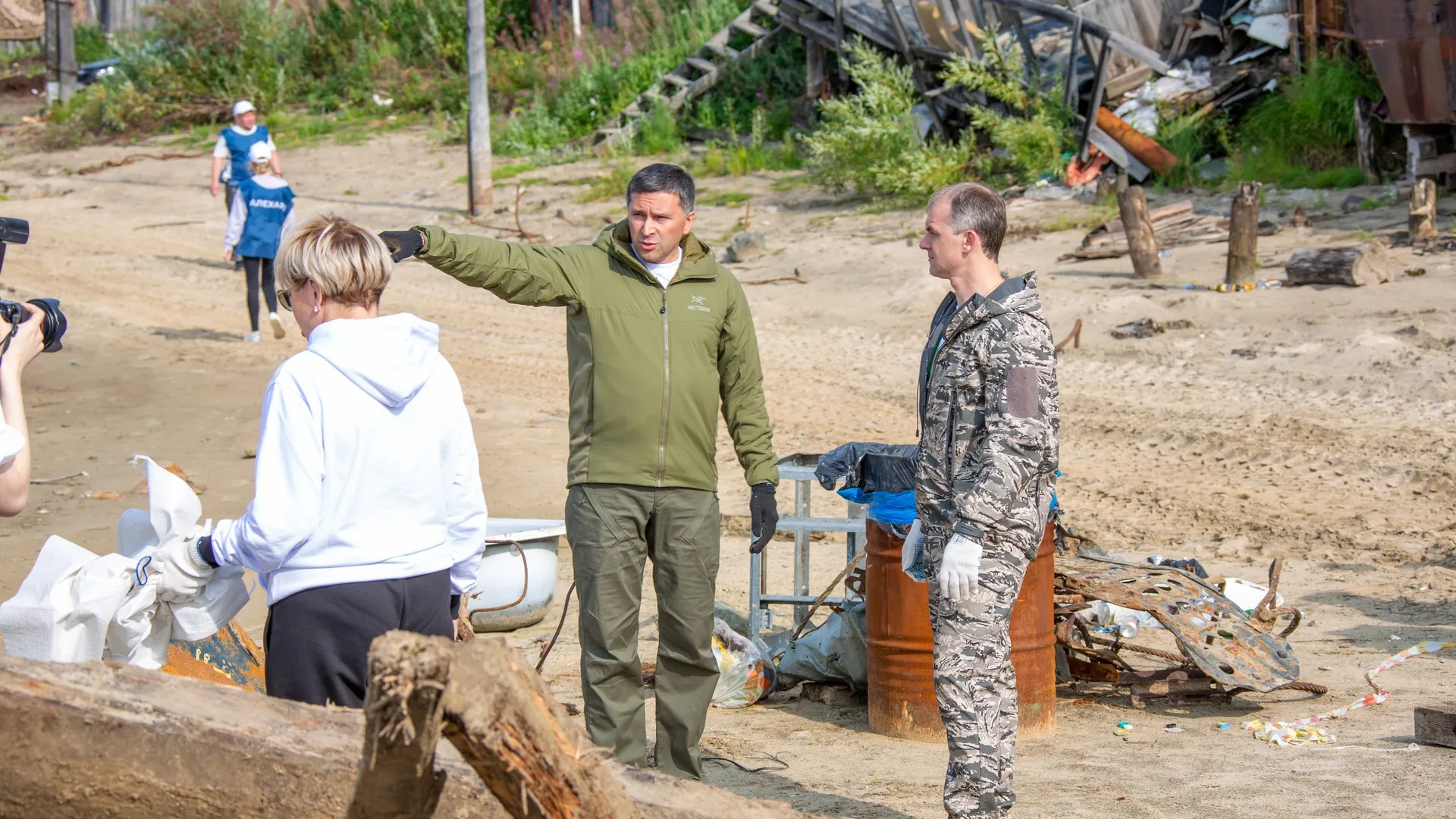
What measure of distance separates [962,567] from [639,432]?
3.73 feet

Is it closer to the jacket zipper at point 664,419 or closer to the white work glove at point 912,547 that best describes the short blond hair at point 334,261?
the jacket zipper at point 664,419

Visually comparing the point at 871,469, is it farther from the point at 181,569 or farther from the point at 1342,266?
the point at 1342,266

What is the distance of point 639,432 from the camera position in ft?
14.1

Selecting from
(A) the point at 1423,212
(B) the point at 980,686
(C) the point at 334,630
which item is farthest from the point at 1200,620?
(A) the point at 1423,212

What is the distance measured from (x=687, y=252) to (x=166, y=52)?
2223cm

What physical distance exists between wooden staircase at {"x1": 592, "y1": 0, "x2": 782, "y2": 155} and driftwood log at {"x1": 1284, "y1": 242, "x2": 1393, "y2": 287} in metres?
10.5

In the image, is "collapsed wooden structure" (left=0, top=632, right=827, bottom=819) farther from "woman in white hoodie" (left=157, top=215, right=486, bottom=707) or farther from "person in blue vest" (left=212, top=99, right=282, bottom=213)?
"person in blue vest" (left=212, top=99, right=282, bottom=213)

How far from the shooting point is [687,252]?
4438 millimetres

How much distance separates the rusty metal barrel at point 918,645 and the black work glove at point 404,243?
1929 millimetres

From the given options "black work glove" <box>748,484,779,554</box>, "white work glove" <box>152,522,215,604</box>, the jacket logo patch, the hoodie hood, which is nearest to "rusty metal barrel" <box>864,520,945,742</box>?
"black work glove" <box>748,484,779,554</box>

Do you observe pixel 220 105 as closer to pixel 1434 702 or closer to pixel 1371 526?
pixel 1371 526

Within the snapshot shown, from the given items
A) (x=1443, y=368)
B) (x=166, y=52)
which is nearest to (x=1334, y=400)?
(x=1443, y=368)

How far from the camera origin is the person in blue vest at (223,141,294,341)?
11133 mm

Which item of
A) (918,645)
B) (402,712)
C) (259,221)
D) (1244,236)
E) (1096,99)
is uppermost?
(1096,99)
